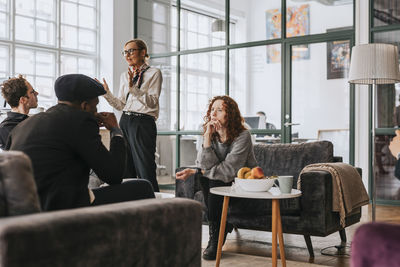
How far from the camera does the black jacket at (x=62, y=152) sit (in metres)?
1.73

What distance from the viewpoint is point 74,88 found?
198 centimetres

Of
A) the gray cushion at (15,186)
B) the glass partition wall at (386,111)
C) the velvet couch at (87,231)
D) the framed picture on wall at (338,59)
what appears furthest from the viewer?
the framed picture on wall at (338,59)

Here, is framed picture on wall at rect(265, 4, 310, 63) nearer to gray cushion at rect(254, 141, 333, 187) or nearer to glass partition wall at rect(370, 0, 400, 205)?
glass partition wall at rect(370, 0, 400, 205)

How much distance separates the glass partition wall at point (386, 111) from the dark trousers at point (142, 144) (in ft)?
9.72

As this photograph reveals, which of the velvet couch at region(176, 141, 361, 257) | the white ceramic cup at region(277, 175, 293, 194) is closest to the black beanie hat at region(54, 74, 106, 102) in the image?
the white ceramic cup at region(277, 175, 293, 194)

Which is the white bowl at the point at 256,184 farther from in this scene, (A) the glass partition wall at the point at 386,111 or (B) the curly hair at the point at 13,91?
(A) the glass partition wall at the point at 386,111

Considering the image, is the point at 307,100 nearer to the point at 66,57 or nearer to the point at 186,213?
the point at 66,57

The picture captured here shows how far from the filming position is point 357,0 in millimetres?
Result: 6039

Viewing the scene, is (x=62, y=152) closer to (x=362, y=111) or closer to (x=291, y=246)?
(x=291, y=246)

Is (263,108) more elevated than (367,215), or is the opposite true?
(263,108)

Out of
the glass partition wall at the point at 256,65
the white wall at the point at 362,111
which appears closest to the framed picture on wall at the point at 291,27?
the glass partition wall at the point at 256,65

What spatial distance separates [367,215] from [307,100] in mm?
2008

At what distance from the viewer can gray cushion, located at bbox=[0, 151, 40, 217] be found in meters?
1.24

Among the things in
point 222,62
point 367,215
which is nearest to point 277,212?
point 367,215
